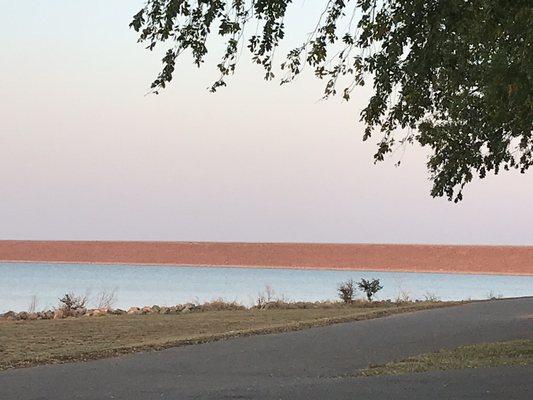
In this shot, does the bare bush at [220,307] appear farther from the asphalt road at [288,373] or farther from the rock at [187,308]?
the asphalt road at [288,373]

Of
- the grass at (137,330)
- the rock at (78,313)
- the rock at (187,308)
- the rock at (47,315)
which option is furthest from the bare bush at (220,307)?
the rock at (47,315)

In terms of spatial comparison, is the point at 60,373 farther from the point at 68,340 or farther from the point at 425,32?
the point at 425,32

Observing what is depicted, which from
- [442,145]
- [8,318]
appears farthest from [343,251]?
[442,145]

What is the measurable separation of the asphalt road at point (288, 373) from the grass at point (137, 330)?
0.75 metres

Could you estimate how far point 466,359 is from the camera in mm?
15586

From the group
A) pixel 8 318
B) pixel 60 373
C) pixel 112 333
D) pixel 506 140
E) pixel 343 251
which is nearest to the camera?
pixel 60 373

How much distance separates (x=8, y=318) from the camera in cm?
2683

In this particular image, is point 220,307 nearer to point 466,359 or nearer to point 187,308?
point 187,308

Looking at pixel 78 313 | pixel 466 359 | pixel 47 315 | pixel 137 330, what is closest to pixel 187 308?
pixel 78 313

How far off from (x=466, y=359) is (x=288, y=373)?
2.72m

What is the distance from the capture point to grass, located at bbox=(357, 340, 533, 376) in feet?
47.5

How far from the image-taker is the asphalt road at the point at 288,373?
40.5 feet

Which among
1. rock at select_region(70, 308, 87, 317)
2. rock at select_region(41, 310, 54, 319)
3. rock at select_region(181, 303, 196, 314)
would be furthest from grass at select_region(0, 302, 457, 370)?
rock at select_region(41, 310, 54, 319)

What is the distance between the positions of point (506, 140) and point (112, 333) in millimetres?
8082
